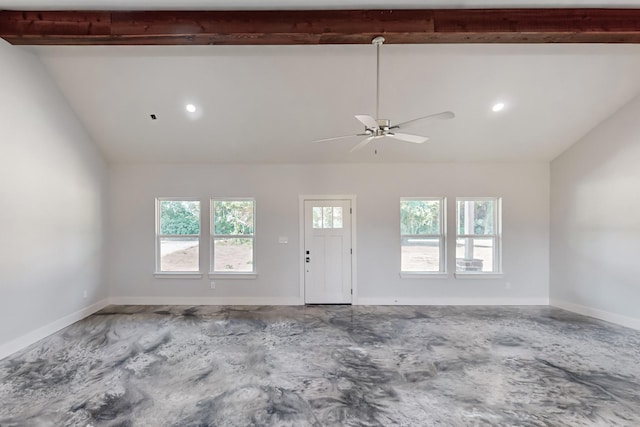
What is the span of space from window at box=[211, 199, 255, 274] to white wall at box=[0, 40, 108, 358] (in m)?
1.88

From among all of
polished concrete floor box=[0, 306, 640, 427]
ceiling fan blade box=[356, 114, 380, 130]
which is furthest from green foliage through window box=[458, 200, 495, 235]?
ceiling fan blade box=[356, 114, 380, 130]

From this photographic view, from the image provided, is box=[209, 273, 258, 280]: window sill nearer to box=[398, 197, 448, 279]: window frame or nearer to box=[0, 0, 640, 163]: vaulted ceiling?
box=[0, 0, 640, 163]: vaulted ceiling

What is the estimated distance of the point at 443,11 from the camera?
2973 millimetres

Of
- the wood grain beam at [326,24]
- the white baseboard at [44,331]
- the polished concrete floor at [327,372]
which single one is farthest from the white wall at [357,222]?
the wood grain beam at [326,24]

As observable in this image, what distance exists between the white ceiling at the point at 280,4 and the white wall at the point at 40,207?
0.84 m

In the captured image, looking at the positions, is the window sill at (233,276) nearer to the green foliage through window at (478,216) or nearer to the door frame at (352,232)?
the door frame at (352,232)

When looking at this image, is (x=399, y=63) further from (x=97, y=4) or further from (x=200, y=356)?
(x=200, y=356)

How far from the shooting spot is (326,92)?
396cm

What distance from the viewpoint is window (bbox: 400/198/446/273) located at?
5.39 m

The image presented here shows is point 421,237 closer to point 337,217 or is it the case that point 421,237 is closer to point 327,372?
point 337,217

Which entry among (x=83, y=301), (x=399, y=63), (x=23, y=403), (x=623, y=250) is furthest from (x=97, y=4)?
(x=623, y=250)

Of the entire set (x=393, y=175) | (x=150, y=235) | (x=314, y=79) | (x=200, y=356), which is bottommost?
(x=200, y=356)

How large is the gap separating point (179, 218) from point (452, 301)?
202 inches

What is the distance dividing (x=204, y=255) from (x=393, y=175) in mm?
3692
